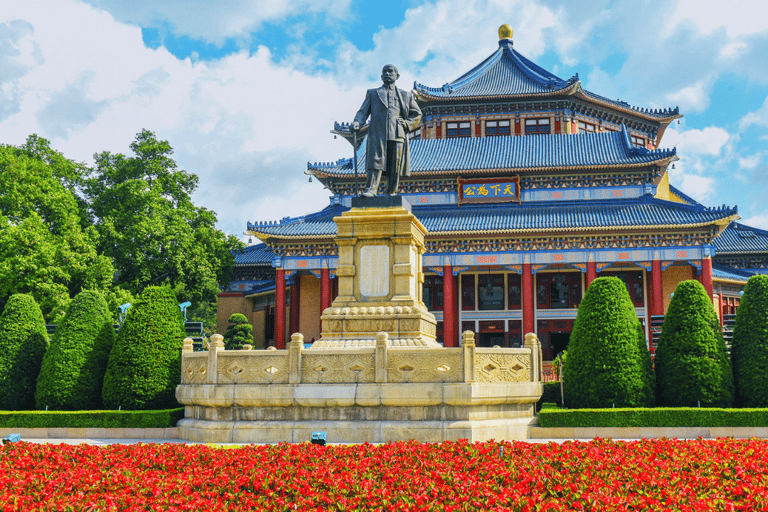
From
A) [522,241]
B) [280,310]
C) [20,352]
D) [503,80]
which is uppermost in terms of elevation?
[503,80]

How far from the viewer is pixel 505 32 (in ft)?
175

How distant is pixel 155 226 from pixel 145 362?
768 inches

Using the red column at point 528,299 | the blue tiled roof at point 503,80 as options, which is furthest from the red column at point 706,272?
the blue tiled roof at point 503,80

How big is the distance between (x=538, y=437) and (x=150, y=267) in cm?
2531

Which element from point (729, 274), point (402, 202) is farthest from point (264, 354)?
point (729, 274)

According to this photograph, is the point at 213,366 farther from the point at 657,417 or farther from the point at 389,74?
the point at 657,417

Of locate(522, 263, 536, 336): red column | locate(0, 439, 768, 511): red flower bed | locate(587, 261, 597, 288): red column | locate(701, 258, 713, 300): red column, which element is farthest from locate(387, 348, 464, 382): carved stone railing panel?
locate(701, 258, 713, 300): red column

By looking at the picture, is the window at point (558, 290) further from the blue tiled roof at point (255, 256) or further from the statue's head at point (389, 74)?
the statue's head at point (389, 74)

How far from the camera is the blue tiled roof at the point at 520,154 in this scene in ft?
124

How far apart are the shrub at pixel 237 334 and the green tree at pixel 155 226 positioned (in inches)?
92.6

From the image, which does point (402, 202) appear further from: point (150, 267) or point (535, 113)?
point (535, 113)

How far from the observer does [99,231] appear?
3444 cm

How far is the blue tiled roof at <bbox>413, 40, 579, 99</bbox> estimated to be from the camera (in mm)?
45656

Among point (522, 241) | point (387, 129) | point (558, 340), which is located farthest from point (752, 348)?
point (558, 340)
